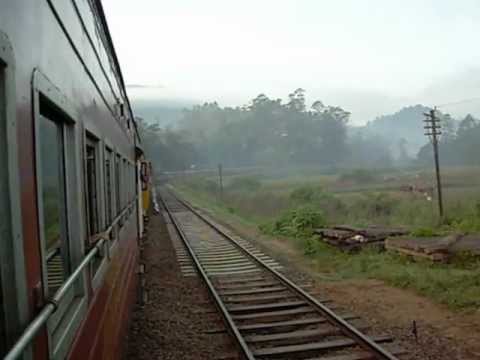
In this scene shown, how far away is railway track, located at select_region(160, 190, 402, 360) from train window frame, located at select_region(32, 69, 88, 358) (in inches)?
123

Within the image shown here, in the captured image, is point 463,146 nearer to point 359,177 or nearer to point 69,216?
point 359,177

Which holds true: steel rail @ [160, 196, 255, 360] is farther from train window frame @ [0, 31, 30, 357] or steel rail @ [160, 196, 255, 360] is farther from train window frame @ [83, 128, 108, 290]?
train window frame @ [0, 31, 30, 357]

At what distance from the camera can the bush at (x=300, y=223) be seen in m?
17.2

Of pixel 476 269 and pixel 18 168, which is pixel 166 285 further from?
pixel 18 168

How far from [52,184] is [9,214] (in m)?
Result: 1.08

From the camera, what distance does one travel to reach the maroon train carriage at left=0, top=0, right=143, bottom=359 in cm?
161

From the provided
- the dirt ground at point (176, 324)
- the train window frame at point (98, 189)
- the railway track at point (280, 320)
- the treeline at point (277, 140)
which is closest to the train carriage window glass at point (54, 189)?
the train window frame at point (98, 189)

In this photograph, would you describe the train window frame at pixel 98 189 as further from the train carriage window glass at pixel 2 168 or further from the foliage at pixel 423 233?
the foliage at pixel 423 233

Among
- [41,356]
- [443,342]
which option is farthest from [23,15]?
[443,342]

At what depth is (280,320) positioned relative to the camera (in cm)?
732

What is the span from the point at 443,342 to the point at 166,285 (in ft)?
17.6

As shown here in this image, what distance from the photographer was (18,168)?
5.56ft

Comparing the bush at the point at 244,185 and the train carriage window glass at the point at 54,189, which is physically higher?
the train carriage window glass at the point at 54,189

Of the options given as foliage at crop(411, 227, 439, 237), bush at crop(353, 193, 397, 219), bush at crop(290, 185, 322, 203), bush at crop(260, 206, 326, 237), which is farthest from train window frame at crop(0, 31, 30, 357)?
bush at crop(290, 185, 322, 203)
